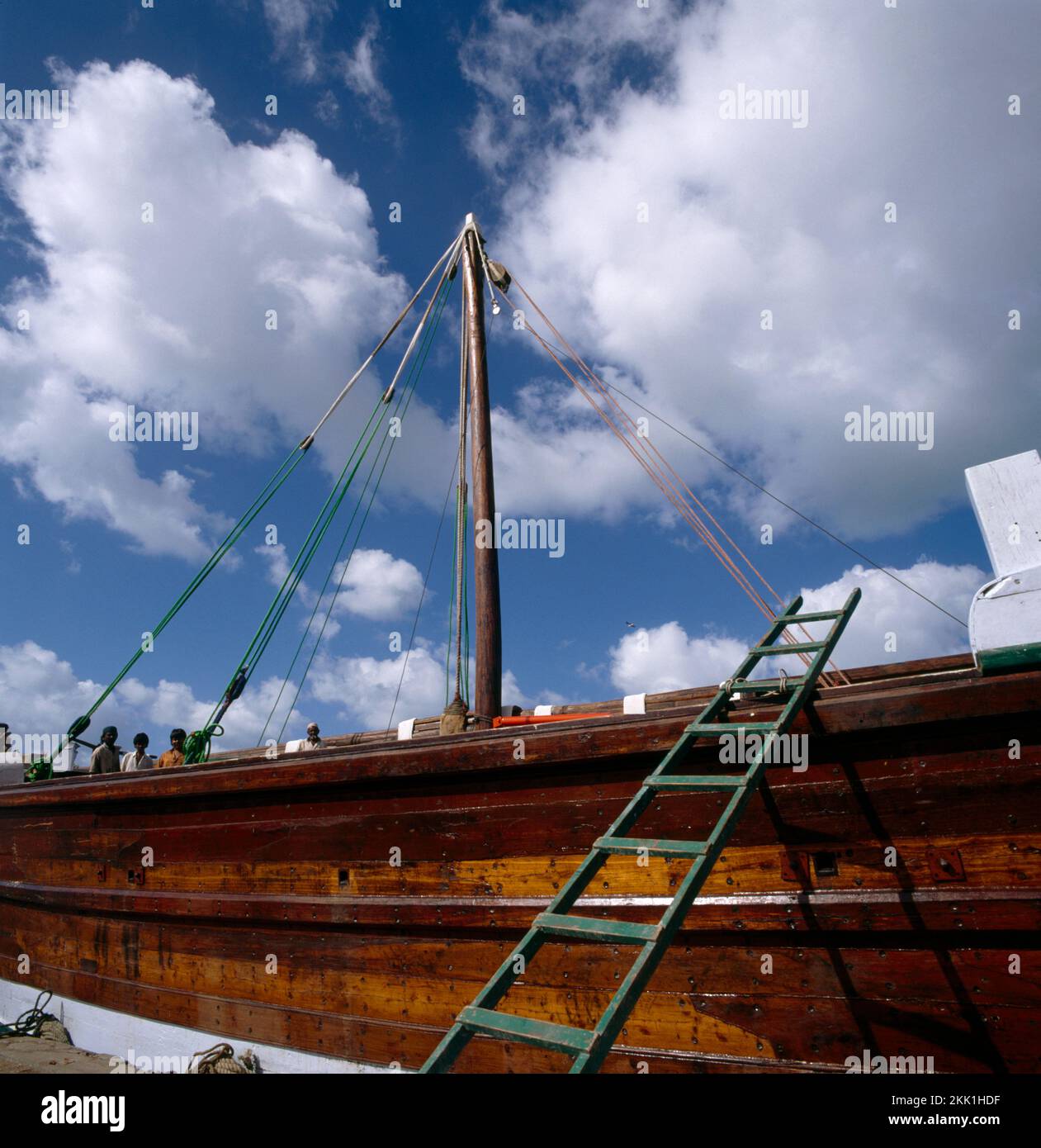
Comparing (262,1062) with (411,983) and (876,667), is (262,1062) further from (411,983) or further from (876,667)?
(876,667)

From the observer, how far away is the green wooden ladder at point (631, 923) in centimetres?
279

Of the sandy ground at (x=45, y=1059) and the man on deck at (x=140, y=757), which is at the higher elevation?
the man on deck at (x=140, y=757)

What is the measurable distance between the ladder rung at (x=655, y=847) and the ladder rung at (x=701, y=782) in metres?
0.33

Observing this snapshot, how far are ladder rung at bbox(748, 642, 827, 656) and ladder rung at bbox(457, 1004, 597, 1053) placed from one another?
2603 millimetres

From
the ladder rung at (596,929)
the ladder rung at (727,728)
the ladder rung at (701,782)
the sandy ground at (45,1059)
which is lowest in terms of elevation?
the sandy ground at (45,1059)

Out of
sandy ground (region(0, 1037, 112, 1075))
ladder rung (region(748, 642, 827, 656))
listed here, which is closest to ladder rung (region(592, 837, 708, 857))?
ladder rung (region(748, 642, 827, 656))

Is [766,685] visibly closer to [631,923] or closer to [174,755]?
[631,923]

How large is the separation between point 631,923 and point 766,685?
1.54 metres

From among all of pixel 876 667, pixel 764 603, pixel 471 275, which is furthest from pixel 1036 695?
pixel 471 275

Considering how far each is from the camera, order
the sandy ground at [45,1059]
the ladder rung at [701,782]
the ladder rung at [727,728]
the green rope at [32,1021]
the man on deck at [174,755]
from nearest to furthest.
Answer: the ladder rung at [701,782]
the ladder rung at [727,728]
the sandy ground at [45,1059]
the green rope at [32,1021]
the man on deck at [174,755]

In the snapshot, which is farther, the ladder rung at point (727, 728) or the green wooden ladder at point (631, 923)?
the ladder rung at point (727, 728)

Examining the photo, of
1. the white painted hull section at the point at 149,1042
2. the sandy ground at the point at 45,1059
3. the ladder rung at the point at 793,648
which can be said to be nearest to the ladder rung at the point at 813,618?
the ladder rung at the point at 793,648

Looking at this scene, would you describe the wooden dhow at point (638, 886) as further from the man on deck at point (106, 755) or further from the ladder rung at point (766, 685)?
the man on deck at point (106, 755)

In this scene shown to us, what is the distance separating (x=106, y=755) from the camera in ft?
30.3
